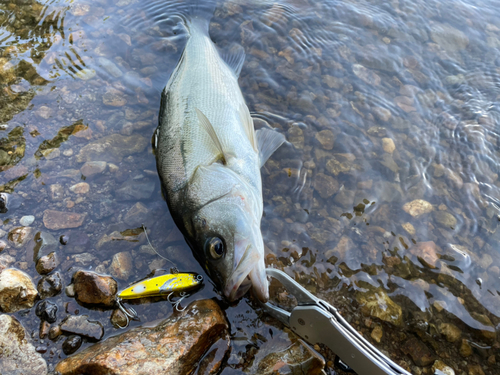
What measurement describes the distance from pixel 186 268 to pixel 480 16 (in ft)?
21.4

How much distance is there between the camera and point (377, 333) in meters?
2.94

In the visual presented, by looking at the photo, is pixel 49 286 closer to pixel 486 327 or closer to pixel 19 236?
pixel 19 236

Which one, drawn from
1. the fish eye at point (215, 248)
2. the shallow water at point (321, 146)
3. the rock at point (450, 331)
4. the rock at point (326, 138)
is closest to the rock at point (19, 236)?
the shallow water at point (321, 146)

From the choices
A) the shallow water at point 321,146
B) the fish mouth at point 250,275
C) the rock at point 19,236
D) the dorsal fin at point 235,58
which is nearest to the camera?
the fish mouth at point 250,275

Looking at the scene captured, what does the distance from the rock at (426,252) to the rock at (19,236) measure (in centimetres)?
382

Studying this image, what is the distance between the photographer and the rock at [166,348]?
7.94 ft

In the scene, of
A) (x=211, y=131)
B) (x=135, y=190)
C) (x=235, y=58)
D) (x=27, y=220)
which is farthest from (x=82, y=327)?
(x=235, y=58)

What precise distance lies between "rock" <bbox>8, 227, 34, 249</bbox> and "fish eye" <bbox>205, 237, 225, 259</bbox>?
1.85m

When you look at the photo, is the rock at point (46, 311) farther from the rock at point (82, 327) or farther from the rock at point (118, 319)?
the rock at point (118, 319)

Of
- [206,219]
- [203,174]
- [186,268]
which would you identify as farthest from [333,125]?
[186,268]

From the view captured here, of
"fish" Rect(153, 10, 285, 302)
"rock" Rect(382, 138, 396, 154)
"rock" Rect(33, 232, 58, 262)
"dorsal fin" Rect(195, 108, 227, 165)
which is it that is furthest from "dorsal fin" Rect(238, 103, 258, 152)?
"rock" Rect(33, 232, 58, 262)

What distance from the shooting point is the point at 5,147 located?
13.0ft

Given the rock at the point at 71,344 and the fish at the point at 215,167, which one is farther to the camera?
the fish at the point at 215,167

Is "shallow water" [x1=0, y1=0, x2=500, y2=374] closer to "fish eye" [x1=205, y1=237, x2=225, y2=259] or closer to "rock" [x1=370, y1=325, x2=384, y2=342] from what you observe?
"rock" [x1=370, y1=325, x2=384, y2=342]
